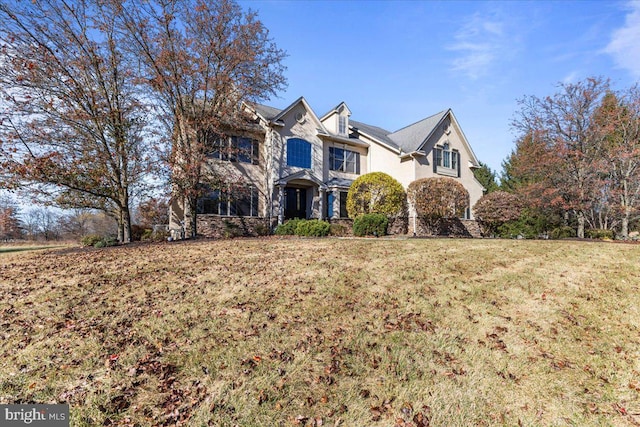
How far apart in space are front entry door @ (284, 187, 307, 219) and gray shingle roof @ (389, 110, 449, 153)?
758 cm

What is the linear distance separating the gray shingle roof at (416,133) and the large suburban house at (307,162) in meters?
0.09

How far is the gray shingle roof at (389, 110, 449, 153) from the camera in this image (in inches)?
792

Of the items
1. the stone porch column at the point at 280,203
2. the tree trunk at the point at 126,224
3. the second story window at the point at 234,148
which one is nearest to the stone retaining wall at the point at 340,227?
the stone porch column at the point at 280,203

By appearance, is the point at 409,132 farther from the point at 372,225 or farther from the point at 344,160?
the point at 372,225

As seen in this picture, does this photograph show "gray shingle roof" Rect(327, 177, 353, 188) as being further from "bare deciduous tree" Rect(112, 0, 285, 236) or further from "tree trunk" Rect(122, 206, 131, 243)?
"tree trunk" Rect(122, 206, 131, 243)

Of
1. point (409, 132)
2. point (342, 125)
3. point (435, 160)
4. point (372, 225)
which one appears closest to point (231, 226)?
point (372, 225)

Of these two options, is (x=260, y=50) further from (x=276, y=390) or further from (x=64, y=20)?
(x=276, y=390)

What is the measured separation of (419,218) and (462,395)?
1611 centimetres

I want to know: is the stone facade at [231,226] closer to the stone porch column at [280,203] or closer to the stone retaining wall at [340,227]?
the stone retaining wall at [340,227]

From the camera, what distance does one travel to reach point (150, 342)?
3.99 metres

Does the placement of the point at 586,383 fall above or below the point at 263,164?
below

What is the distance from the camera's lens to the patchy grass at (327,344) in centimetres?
302

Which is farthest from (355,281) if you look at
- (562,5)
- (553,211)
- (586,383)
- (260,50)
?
(553,211)

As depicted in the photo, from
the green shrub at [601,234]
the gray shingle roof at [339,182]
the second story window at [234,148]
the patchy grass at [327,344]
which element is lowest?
the patchy grass at [327,344]
